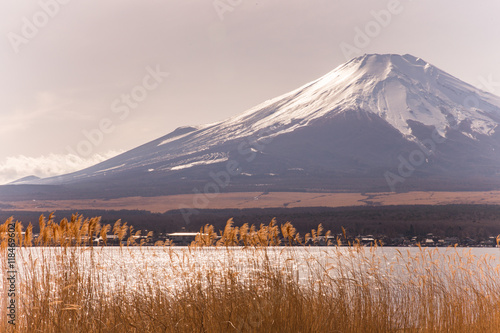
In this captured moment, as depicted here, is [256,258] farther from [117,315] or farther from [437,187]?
[437,187]

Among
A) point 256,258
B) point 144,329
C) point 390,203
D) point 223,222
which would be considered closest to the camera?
point 144,329

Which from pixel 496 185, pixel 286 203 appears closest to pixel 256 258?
pixel 286 203

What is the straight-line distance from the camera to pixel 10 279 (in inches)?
330

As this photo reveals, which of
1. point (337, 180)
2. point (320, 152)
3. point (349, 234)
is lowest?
point (349, 234)

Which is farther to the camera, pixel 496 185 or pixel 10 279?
pixel 496 185

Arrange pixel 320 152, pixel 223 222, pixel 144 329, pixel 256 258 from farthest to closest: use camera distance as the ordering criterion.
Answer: pixel 320 152 < pixel 223 222 < pixel 256 258 < pixel 144 329

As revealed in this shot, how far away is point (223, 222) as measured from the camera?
9519 cm

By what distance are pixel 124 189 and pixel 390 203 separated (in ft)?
248

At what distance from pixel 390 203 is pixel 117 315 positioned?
413 ft

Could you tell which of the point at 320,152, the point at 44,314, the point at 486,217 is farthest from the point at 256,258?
the point at 320,152

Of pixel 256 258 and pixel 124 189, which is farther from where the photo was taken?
pixel 124 189

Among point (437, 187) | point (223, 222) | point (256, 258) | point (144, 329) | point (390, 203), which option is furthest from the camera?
point (437, 187)

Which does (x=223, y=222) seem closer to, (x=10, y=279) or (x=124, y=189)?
(x=124, y=189)

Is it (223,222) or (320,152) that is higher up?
(320,152)
